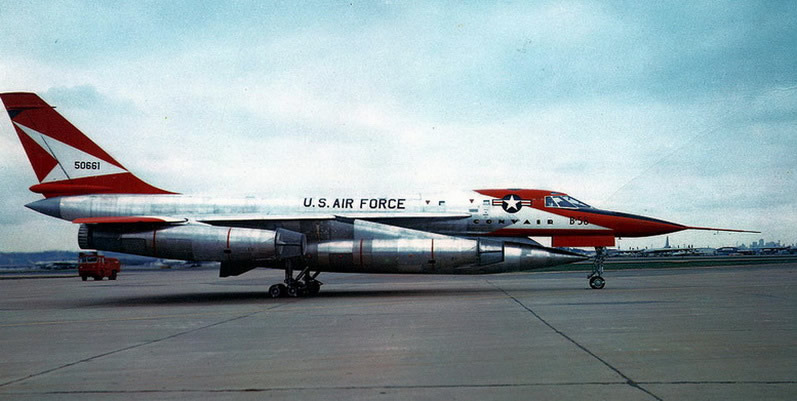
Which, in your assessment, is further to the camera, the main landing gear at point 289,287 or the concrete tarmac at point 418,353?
the main landing gear at point 289,287

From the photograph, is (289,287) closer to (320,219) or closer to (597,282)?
(320,219)

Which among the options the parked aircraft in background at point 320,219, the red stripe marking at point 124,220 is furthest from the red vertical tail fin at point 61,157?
the red stripe marking at point 124,220

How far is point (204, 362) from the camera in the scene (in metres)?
7.15

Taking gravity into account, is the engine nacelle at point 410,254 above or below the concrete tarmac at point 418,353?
above

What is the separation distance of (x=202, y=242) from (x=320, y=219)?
3.54m

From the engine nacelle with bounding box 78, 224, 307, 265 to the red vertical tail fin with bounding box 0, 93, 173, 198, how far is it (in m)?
2.29

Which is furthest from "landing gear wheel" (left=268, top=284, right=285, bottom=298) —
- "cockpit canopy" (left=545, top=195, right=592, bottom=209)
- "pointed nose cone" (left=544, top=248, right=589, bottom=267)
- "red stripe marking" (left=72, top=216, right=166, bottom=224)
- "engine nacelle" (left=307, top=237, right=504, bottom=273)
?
"cockpit canopy" (left=545, top=195, right=592, bottom=209)

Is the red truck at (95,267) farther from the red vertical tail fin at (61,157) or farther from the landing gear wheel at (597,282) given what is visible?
the landing gear wheel at (597,282)

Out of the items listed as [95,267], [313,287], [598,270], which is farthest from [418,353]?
[95,267]

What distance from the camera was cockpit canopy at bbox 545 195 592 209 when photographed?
1912 centimetres

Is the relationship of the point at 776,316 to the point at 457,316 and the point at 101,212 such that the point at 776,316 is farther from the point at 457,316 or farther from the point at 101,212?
the point at 101,212

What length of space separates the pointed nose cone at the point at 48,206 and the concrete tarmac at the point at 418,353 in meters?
6.07

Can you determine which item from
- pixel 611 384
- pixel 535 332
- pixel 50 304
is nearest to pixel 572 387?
pixel 611 384

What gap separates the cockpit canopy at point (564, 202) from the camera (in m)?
19.1
